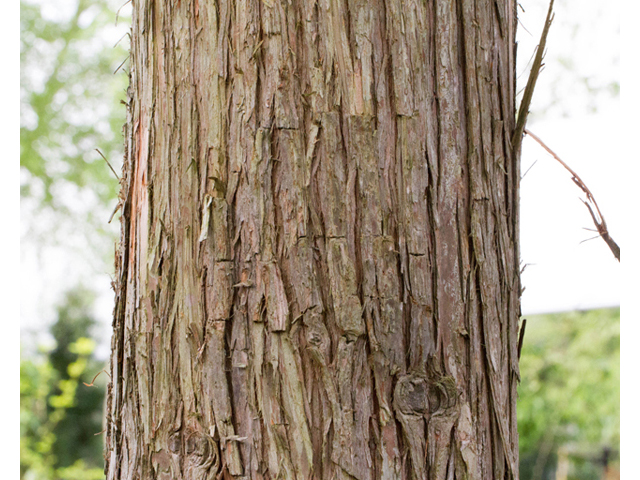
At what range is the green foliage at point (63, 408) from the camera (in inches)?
245

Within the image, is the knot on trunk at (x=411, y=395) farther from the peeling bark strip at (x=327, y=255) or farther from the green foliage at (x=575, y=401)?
the green foliage at (x=575, y=401)

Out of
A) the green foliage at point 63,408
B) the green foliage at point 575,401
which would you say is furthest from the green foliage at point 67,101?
the green foliage at point 575,401

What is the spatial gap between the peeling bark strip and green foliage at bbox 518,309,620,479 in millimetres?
6896

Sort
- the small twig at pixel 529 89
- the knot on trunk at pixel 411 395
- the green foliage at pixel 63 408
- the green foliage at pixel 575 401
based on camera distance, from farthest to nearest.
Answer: the green foliage at pixel 575 401, the green foliage at pixel 63 408, the small twig at pixel 529 89, the knot on trunk at pixel 411 395

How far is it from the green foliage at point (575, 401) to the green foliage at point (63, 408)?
6.15 metres

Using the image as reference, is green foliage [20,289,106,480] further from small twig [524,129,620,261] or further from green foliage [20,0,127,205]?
small twig [524,129,620,261]

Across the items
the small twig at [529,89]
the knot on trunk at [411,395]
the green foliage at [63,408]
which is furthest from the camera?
the green foliage at [63,408]

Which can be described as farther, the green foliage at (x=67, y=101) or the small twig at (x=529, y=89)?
the green foliage at (x=67, y=101)

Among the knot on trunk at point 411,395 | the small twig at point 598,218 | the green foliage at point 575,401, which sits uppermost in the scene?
the small twig at point 598,218

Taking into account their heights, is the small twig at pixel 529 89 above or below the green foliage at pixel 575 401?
above

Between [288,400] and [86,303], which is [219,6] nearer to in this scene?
[288,400]

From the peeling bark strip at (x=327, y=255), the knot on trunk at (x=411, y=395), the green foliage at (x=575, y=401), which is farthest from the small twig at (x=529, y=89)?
the green foliage at (x=575, y=401)

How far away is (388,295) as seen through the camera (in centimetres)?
87

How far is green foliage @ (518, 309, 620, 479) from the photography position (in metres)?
7.20
